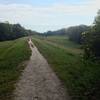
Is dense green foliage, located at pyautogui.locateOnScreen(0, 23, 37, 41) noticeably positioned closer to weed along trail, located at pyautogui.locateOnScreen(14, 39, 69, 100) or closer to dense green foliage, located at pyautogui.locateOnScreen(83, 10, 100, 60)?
dense green foliage, located at pyautogui.locateOnScreen(83, 10, 100, 60)

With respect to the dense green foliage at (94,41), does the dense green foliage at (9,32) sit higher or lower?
lower

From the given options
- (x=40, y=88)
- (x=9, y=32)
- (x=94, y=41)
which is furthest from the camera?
(x=9, y=32)

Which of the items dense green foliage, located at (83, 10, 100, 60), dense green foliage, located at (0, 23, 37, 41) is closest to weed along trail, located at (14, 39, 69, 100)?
dense green foliage, located at (83, 10, 100, 60)

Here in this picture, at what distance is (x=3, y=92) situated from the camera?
15031 millimetres

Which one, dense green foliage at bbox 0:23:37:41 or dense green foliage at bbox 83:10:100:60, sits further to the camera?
dense green foliage at bbox 0:23:37:41

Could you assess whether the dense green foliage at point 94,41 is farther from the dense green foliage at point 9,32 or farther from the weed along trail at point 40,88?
the dense green foliage at point 9,32

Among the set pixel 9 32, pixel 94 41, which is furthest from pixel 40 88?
pixel 9 32

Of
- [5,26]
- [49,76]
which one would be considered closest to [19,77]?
[49,76]

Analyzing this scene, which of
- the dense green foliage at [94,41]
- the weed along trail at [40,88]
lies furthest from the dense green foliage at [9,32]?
the weed along trail at [40,88]

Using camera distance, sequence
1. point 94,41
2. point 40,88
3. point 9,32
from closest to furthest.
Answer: point 40,88, point 94,41, point 9,32

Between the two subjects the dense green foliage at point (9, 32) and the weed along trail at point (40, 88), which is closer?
the weed along trail at point (40, 88)

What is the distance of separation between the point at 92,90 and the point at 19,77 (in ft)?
20.8

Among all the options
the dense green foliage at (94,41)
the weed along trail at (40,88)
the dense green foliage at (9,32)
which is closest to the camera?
the weed along trail at (40,88)

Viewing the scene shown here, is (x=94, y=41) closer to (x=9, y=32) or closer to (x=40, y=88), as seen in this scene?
(x=40, y=88)
